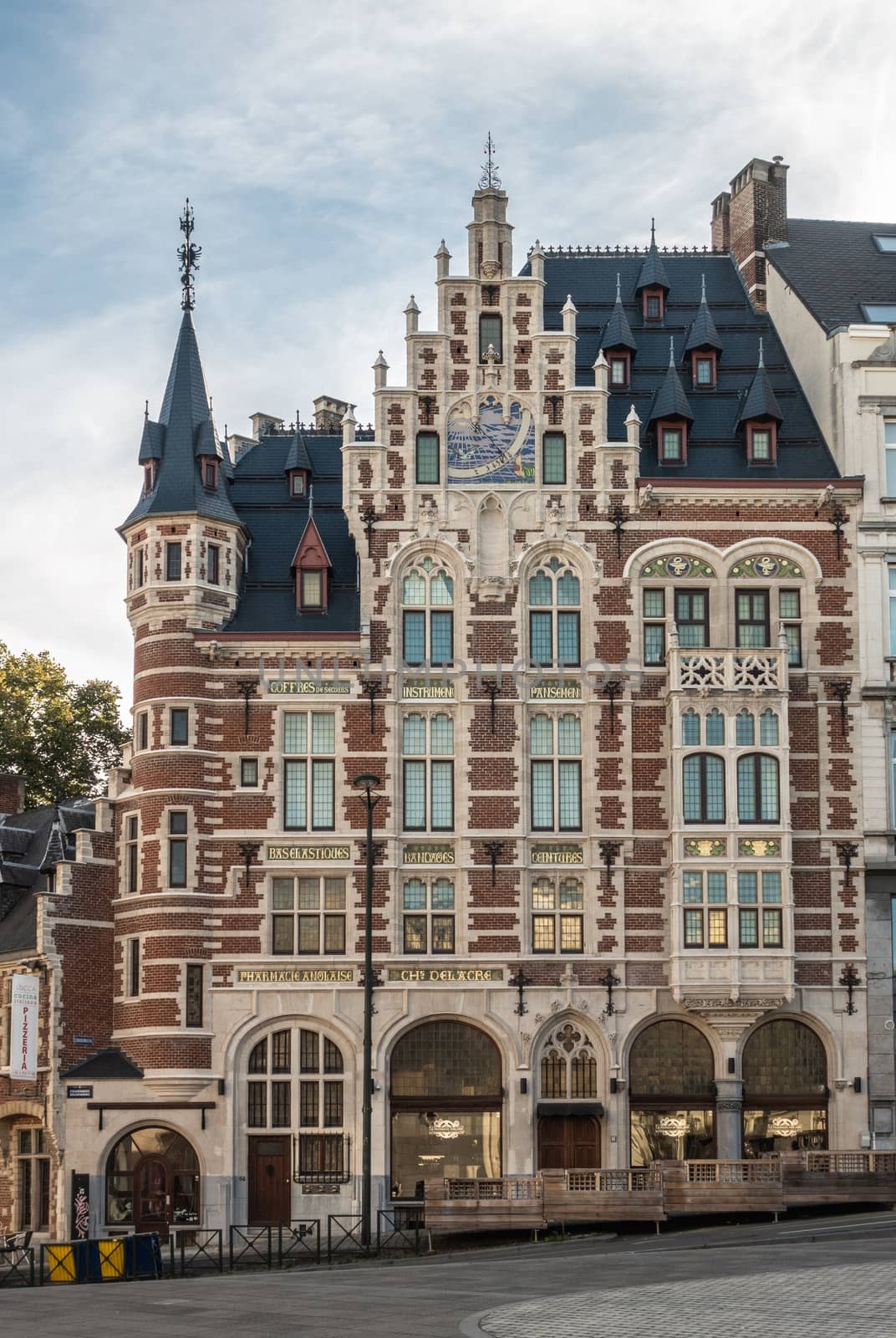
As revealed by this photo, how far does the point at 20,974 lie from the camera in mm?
50219

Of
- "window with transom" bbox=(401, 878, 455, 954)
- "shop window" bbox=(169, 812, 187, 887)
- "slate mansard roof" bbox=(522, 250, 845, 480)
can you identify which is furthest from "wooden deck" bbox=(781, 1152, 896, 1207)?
"slate mansard roof" bbox=(522, 250, 845, 480)

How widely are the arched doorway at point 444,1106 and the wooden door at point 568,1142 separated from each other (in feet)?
3.78

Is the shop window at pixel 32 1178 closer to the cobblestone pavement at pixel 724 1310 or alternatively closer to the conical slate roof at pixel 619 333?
the conical slate roof at pixel 619 333

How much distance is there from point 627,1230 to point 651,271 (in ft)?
90.9

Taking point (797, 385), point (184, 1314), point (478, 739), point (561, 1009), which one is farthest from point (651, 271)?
point (184, 1314)

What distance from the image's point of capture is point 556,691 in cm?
5150

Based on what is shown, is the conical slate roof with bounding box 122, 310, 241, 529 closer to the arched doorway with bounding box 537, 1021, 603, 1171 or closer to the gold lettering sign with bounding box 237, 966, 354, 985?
the gold lettering sign with bounding box 237, 966, 354, 985

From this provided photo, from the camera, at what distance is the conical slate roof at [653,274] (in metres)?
57.7

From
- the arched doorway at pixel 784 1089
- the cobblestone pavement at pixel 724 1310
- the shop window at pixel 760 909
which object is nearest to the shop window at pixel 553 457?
the shop window at pixel 760 909

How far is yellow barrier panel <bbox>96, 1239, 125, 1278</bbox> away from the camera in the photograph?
115 ft

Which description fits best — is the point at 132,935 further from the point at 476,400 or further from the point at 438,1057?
the point at 476,400

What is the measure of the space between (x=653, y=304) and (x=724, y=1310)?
38195mm

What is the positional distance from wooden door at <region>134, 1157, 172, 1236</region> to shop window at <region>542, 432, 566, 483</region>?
19.6 meters

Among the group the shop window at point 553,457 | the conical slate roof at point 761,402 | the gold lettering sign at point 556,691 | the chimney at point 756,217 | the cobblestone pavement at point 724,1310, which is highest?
the chimney at point 756,217
